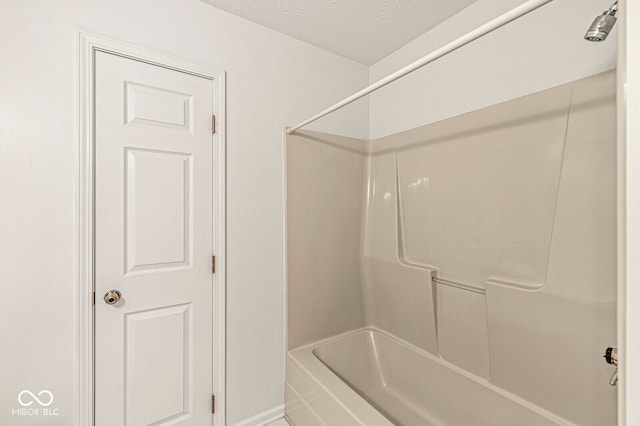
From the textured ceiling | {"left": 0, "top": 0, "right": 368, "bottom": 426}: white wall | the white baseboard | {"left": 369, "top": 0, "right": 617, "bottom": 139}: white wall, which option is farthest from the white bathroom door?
{"left": 369, "top": 0, "right": 617, "bottom": 139}: white wall

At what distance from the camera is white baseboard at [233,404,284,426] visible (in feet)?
5.66

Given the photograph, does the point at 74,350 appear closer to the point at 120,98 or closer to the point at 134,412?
the point at 134,412

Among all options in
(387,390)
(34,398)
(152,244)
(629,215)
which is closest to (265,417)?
(387,390)

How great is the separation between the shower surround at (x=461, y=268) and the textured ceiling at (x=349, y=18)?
0.66 metres

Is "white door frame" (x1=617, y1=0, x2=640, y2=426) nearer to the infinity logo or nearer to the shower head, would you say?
the shower head

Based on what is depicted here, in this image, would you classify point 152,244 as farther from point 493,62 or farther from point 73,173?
point 493,62

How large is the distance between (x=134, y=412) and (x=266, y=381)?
0.71 metres

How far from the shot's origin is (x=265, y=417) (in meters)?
1.78

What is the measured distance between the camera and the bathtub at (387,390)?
53.5 inches

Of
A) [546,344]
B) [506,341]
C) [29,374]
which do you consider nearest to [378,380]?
[506,341]

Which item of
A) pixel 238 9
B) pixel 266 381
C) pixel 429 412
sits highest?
pixel 238 9

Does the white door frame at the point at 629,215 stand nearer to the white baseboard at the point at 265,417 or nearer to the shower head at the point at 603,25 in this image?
the shower head at the point at 603,25

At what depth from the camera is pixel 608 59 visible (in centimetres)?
116

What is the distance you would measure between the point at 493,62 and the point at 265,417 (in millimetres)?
2483
